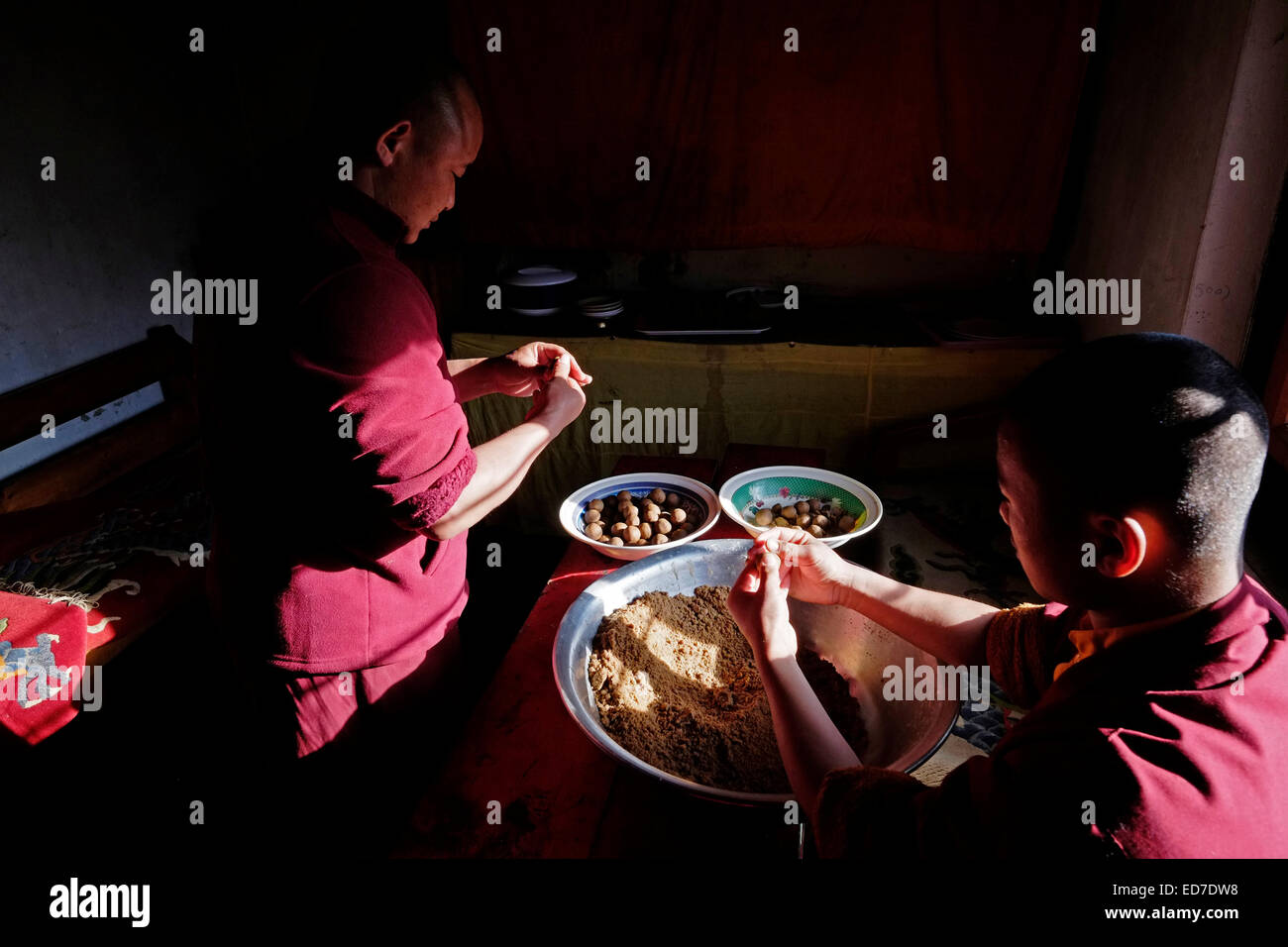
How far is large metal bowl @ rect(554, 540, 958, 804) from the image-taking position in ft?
4.11

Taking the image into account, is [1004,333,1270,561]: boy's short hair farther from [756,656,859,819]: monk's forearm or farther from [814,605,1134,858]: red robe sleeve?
[756,656,859,819]: monk's forearm

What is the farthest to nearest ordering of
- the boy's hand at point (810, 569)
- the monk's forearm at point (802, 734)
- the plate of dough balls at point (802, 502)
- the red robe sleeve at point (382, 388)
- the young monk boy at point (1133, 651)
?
the plate of dough balls at point (802, 502) < the boy's hand at point (810, 569) < the red robe sleeve at point (382, 388) < the monk's forearm at point (802, 734) < the young monk boy at point (1133, 651)

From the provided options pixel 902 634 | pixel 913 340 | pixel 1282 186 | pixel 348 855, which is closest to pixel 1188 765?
pixel 902 634

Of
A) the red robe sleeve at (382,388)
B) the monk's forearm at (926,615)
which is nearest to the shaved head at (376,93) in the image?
the red robe sleeve at (382,388)

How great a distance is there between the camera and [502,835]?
4.18ft

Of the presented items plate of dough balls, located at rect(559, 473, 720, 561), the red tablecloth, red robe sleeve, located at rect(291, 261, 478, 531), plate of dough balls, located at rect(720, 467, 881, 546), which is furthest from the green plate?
red robe sleeve, located at rect(291, 261, 478, 531)

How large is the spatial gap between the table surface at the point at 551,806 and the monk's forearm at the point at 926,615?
1.57ft

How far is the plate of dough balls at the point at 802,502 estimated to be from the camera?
2.18m

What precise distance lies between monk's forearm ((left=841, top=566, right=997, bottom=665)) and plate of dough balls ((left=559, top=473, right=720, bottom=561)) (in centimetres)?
53

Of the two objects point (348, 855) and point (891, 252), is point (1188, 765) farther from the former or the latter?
point (891, 252)

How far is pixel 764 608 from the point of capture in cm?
139

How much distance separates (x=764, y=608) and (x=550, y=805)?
19.9 inches

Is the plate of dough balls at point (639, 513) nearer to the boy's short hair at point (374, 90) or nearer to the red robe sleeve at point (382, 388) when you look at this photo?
the red robe sleeve at point (382, 388)

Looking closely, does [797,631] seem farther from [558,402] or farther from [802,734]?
[558,402]
